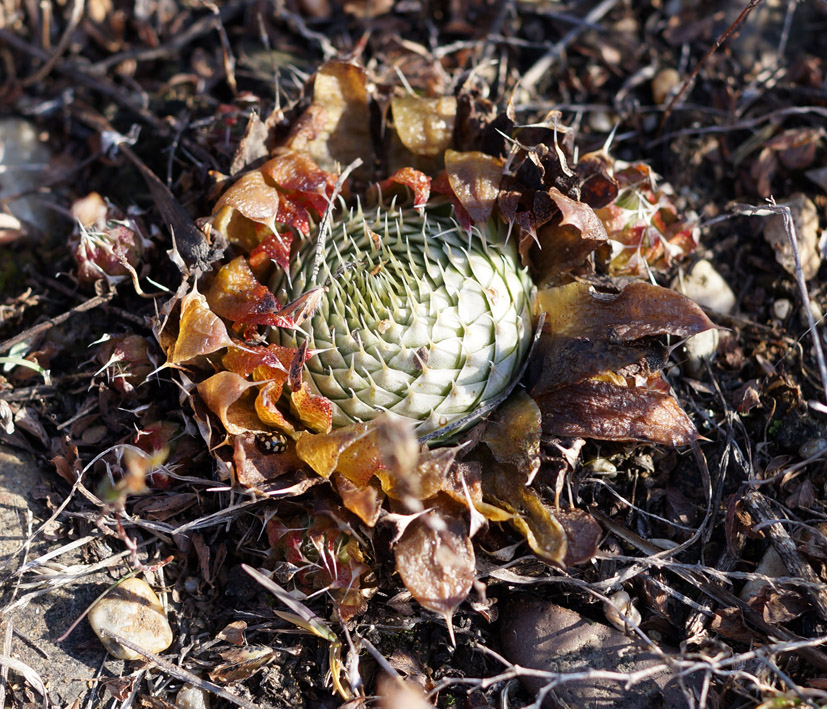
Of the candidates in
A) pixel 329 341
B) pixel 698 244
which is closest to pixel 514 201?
pixel 329 341

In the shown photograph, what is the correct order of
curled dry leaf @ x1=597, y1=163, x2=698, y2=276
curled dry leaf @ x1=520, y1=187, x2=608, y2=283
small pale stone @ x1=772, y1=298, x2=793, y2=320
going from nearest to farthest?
curled dry leaf @ x1=520, y1=187, x2=608, y2=283
curled dry leaf @ x1=597, y1=163, x2=698, y2=276
small pale stone @ x1=772, y1=298, x2=793, y2=320

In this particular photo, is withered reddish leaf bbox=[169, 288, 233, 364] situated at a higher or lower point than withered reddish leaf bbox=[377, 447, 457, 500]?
higher

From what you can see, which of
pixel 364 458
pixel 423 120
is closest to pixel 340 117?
pixel 423 120

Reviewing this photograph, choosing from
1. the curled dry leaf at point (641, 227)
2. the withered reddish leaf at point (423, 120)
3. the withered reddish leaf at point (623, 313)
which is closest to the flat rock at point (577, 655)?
the withered reddish leaf at point (623, 313)

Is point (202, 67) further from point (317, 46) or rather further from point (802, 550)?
point (802, 550)

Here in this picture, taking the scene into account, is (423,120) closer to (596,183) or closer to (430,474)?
(596,183)

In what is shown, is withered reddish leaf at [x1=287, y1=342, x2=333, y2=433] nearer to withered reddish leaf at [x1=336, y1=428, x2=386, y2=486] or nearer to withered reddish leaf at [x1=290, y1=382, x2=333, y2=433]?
withered reddish leaf at [x1=290, y1=382, x2=333, y2=433]

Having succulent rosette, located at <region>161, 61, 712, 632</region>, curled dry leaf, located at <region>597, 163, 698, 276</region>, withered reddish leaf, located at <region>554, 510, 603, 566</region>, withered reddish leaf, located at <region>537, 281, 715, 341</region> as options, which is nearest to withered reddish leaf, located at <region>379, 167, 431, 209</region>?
succulent rosette, located at <region>161, 61, 712, 632</region>
